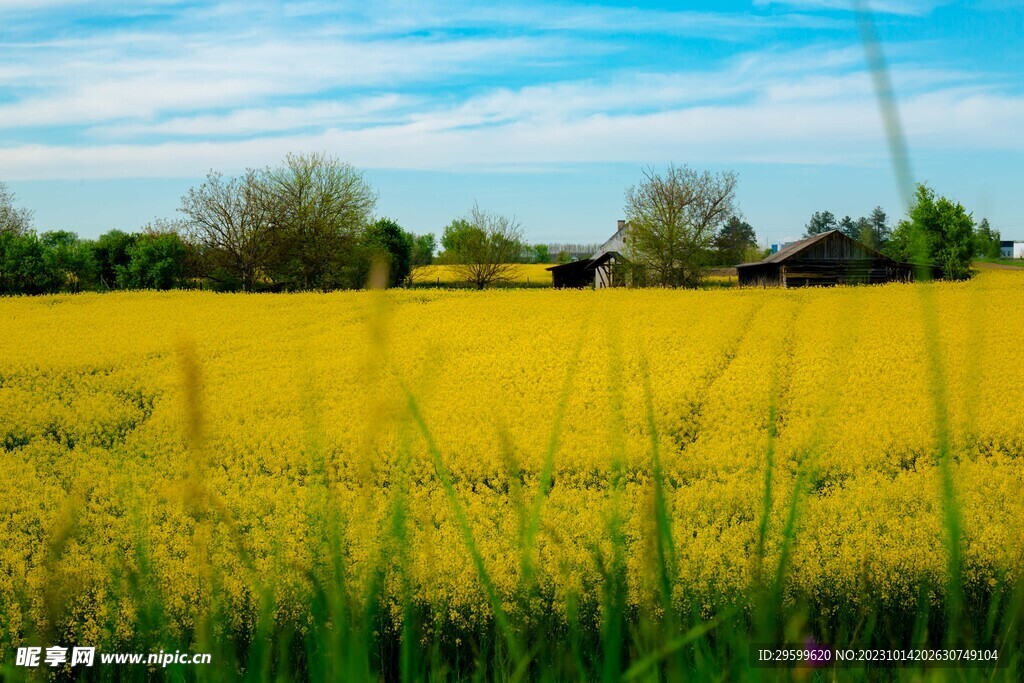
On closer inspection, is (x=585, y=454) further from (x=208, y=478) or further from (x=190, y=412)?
(x=190, y=412)

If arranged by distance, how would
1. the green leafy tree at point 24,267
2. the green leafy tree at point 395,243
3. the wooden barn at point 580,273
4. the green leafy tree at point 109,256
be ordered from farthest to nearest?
the wooden barn at point 580,273
the green leafy tree at point 395,243
the green leafy tree at point 109,256
the green leafy tree at point 24,267

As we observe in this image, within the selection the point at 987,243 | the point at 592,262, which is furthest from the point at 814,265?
the point at 987,243

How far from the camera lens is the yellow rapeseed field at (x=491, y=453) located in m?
1.38

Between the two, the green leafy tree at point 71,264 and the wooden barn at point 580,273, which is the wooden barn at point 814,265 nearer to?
the wooden barn at point 580,273

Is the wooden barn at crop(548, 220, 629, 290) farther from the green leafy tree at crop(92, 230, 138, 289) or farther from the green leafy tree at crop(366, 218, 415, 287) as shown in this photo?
the green leafy tree at crop(92, 230, 138, 289)

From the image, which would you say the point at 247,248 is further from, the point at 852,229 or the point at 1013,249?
the point at 1013,249

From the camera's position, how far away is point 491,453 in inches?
399

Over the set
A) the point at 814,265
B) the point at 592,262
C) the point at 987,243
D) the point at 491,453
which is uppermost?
the point at 592,262

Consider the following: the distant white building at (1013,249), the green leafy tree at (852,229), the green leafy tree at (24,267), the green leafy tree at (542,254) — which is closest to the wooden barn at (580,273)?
the distant white building at (1013,249)

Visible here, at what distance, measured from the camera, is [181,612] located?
5520 mm

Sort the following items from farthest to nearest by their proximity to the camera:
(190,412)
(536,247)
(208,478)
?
(536,247) → (208,478) → (190,412)

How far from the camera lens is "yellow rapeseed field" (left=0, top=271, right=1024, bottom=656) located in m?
1.38

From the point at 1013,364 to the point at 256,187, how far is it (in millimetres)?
33797

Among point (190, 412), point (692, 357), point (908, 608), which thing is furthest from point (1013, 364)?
point (190, 412)
